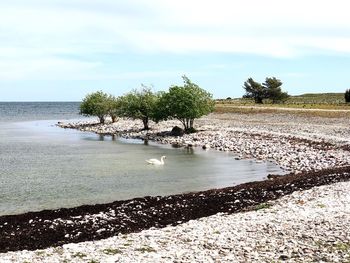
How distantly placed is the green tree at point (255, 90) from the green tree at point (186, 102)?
266ft

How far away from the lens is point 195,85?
7338 cm

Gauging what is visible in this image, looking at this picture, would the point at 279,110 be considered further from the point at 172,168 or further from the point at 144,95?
the point at 172,168

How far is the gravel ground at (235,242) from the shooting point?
1422 centimetres

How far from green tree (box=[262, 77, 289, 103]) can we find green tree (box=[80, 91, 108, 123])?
6282 cm

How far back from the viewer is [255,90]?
15500 centimetres

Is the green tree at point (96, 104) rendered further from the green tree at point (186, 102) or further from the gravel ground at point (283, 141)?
the green tree at point (186, 102)

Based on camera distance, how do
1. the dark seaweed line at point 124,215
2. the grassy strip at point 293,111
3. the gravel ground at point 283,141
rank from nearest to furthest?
the dark seaweed line at point 124,215 < the gravel ground at point 283,141 < the grassy strip at point 293,111

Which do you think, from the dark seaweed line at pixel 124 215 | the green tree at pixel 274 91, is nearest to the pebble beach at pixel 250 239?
the dark seaweed line at pixel 124 215

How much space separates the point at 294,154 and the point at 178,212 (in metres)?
25.5

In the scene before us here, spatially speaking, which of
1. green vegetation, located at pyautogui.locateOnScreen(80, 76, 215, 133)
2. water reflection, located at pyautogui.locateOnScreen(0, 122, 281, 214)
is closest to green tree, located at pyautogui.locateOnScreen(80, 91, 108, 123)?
green vegetation, located at pyautogui.locateOnScreen(80, 76, 215, 133)

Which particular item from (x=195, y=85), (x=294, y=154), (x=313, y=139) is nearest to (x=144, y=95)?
(x=195, y=85)

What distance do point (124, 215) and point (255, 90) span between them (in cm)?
13740

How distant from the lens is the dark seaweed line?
60.1ft

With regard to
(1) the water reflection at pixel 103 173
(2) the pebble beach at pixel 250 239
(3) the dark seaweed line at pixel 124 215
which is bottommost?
(1) the water reflection at pixel 103 173
